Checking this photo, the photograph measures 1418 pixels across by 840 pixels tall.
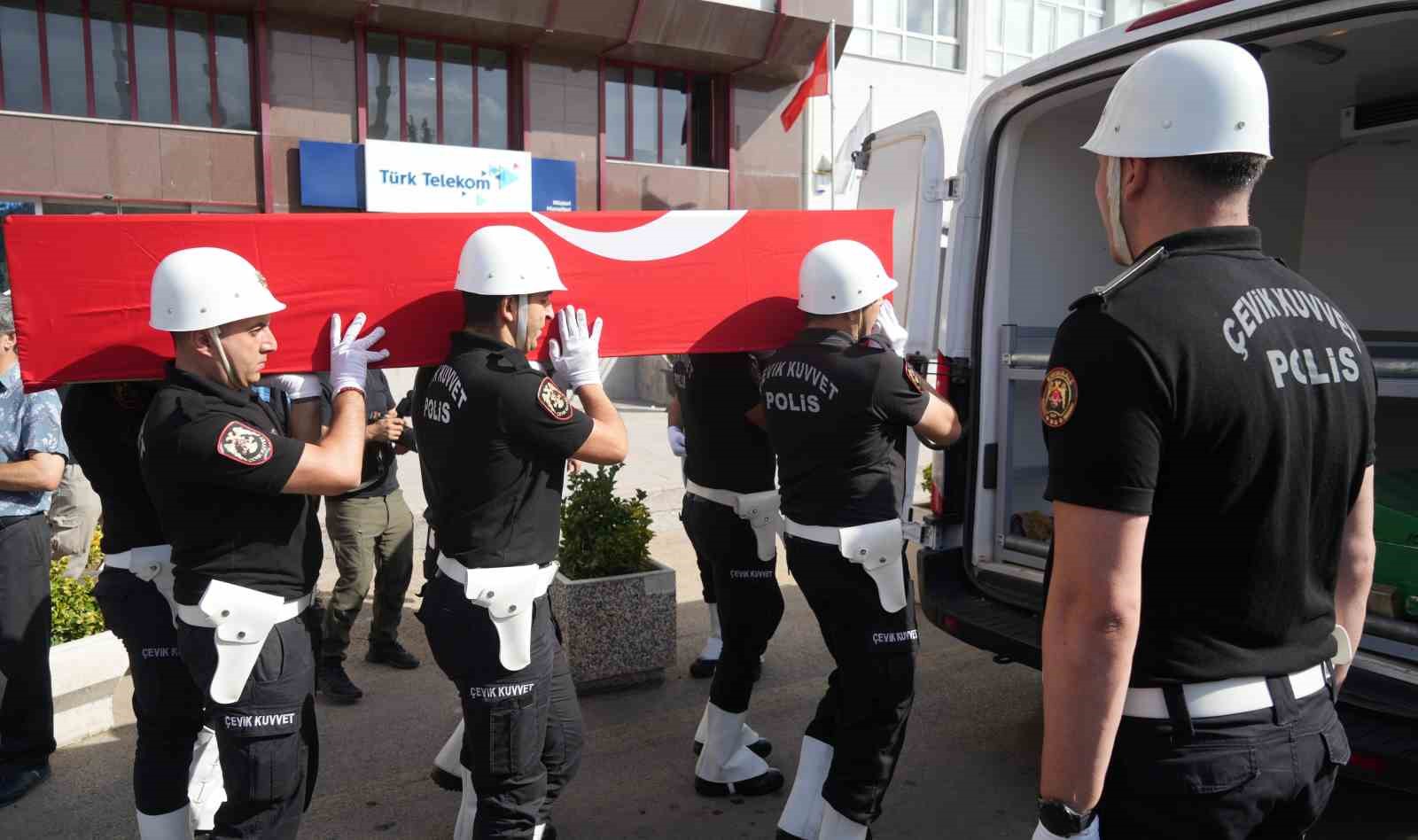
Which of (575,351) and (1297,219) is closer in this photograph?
(575,351)

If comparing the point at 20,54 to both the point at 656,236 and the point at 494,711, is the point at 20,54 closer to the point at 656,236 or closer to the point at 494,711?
Result: the point at 656,236

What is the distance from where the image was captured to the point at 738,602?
12.7 feet

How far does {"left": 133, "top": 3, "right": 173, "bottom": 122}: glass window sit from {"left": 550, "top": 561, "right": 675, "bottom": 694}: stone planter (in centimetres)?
1239

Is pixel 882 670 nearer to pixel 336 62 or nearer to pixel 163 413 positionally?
pixel 163 413

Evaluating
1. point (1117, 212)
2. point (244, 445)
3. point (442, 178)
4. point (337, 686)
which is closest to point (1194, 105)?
point (1117, 212)

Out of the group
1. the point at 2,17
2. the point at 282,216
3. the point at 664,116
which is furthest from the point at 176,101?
the point at 282,216

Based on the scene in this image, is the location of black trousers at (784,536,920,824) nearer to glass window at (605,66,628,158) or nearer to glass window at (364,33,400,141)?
glass window at (364,33,400,141)

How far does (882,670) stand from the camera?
124 inches

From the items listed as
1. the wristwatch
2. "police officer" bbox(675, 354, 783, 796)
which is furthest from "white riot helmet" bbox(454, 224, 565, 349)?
the wristwatch

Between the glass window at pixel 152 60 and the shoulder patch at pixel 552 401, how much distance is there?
13.5 meters

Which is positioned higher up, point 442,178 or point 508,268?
point 442,178

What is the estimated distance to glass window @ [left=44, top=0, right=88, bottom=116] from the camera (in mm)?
12977

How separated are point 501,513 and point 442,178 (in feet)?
43.7

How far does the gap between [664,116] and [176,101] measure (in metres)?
7.60
